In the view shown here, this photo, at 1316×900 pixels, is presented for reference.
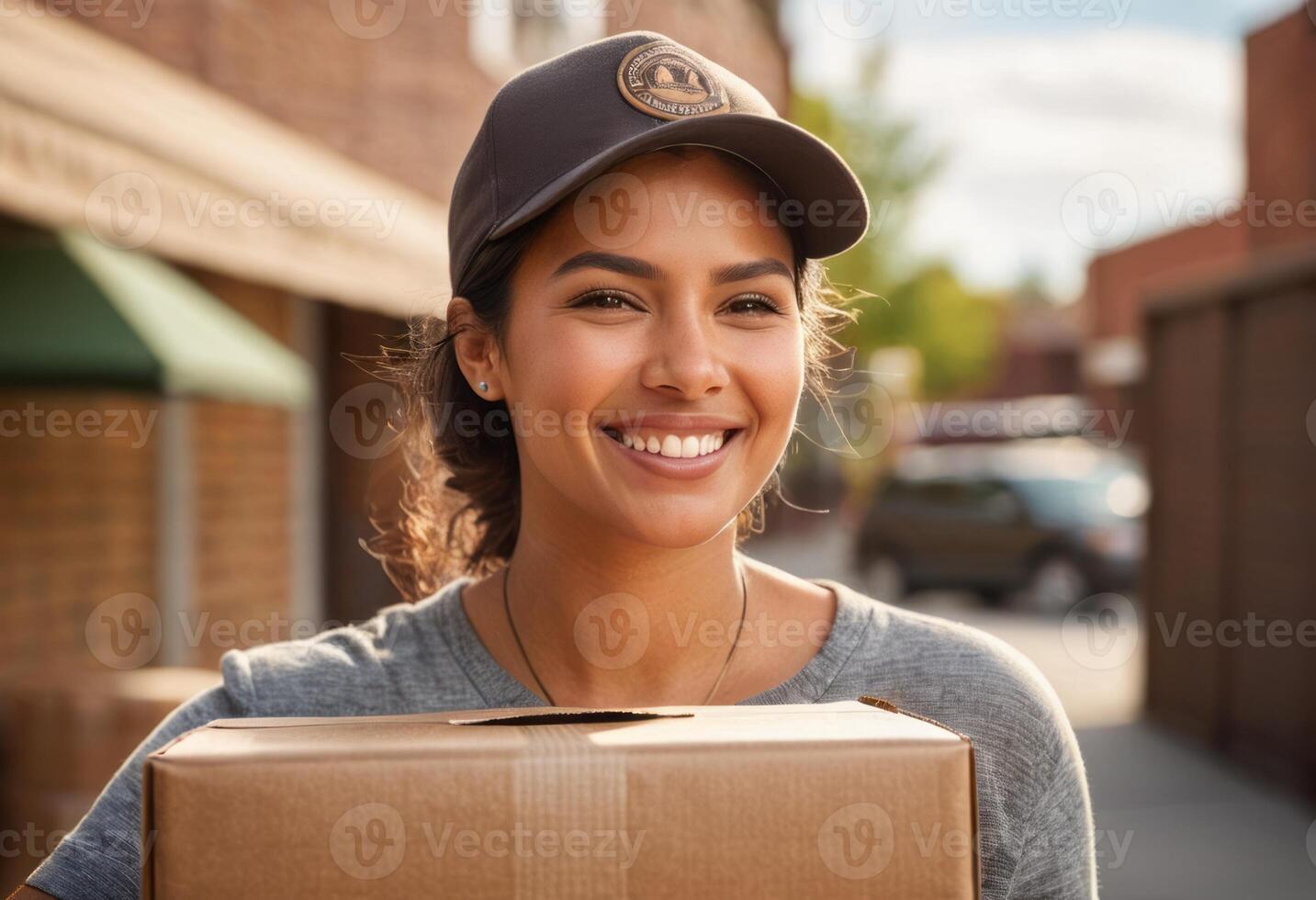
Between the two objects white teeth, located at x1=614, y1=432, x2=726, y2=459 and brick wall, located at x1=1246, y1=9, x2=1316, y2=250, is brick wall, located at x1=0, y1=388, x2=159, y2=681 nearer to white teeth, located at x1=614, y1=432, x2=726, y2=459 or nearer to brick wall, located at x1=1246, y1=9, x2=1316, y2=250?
white teeth, located at x1=614, y1=432, x2=726, y2=459

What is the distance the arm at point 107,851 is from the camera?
1491 mm

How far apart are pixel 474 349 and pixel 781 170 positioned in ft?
1.76

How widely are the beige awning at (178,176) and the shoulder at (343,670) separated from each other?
73 cm

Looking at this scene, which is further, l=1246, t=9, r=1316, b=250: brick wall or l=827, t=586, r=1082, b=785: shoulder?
l=1246, t=9, r=1316, b=250: brick wall

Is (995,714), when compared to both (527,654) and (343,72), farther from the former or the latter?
(343,72)

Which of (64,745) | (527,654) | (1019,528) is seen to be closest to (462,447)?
(527,654)

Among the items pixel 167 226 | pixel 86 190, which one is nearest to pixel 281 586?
pixel 167 226

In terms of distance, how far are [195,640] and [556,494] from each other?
18.9ft

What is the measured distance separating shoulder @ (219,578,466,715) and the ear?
0.34 m

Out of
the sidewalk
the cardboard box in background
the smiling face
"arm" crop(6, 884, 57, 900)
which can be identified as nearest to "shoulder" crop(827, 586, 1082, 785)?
the smiling face

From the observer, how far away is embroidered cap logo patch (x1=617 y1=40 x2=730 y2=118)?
154 cm

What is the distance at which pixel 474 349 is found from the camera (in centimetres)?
192

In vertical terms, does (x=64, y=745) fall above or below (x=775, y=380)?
below

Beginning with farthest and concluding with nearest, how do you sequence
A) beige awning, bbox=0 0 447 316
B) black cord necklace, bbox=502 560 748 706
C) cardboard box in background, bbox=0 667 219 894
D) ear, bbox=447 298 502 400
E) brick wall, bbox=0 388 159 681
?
brick wall, bbox=0 388 159 681 → beige awning, bbox=0 0 447 316 → cardboard box in background, bbox=0 667 219 894 → ear, bbox=447 298 502 400 → black cord necklace, bbox=502 560 748 706
